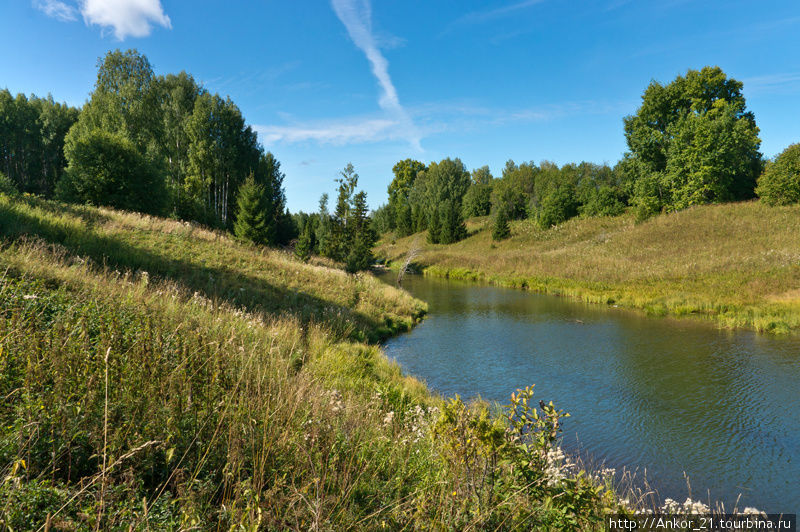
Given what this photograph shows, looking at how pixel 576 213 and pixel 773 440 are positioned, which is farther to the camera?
pixel 576 213

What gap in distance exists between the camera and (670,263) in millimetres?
29266

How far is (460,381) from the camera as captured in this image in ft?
36.9

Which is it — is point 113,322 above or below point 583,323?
above

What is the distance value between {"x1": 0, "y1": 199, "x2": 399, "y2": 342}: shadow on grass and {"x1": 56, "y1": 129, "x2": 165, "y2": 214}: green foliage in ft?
A: 27.4

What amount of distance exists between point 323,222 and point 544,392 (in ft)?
142

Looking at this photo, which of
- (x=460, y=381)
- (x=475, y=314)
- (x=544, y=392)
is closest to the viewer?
(x=544, y=392)

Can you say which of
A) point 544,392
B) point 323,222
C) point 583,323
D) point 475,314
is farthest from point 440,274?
point 544,392

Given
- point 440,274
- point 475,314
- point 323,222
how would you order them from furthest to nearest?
point 323,222 < point 440,274 < point 475,314

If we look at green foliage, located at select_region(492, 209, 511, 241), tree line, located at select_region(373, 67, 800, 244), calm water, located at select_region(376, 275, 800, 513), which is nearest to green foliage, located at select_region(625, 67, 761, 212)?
tree line, located at select_region(373, 67, 800, 244)

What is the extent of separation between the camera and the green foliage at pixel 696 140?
39.5 meters

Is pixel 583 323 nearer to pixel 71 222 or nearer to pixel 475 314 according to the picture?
pixel 475 314

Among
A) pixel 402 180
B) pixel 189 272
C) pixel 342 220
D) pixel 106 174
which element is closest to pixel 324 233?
pixel 342 220

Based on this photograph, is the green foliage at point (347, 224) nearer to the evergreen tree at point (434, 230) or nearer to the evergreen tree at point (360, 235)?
the evergreen tree at point (360, 235)

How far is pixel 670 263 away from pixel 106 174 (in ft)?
126
